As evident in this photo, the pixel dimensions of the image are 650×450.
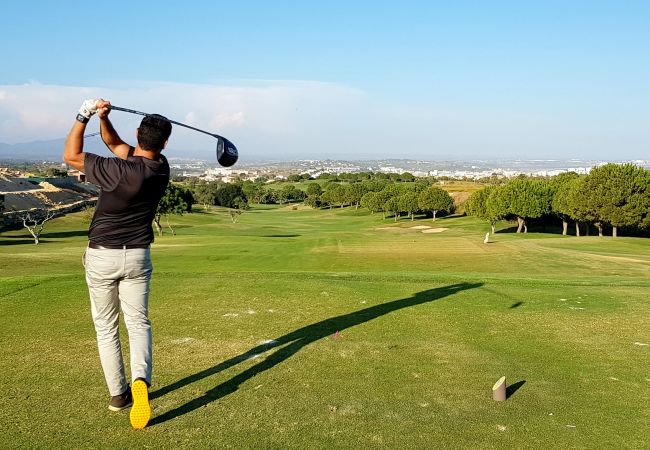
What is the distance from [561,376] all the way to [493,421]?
6.08ft

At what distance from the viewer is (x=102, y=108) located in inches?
223

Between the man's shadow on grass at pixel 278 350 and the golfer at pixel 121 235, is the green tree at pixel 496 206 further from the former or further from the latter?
the golfer at pixel 121 235

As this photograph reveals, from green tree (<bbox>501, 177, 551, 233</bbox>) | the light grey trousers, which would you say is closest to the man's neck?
the light grey trousers

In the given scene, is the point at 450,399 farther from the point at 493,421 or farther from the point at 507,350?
the point at 507,350

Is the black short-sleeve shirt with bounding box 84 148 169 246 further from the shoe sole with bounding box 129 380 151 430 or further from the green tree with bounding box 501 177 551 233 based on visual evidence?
the green tree with bounding box 501 177 551 233

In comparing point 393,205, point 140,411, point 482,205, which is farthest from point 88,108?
point 393,205

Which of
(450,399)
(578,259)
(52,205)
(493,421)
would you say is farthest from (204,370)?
(52,205)

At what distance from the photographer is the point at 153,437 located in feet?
16.2

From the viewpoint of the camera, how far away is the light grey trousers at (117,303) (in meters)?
5.64

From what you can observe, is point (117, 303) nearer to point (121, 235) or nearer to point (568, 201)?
point (121, 235)

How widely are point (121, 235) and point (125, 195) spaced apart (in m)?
0.44

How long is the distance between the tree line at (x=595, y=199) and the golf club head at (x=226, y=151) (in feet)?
197

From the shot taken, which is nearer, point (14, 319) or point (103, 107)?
point (103, 107)

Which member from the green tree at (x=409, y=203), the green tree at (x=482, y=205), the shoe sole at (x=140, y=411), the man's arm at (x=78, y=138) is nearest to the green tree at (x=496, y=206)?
the green tree at (x=482, y=205)
